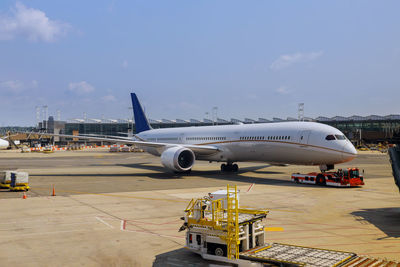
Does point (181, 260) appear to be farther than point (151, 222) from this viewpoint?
No

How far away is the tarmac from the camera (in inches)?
404

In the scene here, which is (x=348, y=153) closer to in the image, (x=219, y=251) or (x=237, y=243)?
(x=219, y=251)

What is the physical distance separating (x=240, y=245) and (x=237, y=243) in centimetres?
73

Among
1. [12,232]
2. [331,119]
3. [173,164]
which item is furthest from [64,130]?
[12,232]

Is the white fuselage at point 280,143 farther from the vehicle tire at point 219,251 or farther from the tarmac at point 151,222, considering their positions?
the vehicle tire at point 219,251

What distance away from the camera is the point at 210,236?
9555 mm

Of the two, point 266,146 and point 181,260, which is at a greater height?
point 266,146

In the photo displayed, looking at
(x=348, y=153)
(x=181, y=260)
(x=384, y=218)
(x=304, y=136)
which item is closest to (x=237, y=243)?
(x=181, y=260)

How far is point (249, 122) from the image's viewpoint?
450 ft

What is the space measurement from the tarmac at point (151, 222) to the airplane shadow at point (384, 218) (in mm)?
33

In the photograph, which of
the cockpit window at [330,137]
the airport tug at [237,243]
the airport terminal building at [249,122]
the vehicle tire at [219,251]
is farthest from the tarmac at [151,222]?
the airport terminal building at [249,122]

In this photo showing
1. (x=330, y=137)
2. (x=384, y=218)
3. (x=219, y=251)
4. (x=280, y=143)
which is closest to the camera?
(x=219, y=251)

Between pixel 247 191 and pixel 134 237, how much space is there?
37.6ft

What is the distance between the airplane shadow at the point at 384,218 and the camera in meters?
12.8
